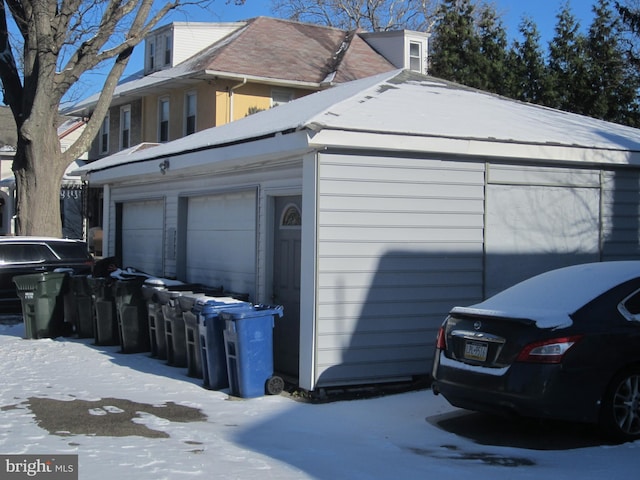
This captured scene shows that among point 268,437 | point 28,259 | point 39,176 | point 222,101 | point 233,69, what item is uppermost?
point 233,69

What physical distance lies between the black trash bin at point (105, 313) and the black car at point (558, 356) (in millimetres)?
6692

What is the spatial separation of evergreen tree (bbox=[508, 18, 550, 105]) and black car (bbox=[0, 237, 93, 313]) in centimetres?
1790

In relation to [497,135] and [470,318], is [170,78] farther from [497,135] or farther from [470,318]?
[470,318]

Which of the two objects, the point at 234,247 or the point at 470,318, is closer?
the point at 470,318

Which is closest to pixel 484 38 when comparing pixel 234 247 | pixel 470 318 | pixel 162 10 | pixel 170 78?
pixel 170 78

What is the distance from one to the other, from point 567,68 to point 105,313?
71.1ft

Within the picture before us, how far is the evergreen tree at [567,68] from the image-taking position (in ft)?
92.3

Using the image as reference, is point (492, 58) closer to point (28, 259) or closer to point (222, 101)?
point (222, 101)

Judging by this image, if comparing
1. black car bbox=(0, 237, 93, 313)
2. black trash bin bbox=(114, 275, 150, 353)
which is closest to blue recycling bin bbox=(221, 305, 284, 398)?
black trash bin bbox=(114, 275, 150, 353)

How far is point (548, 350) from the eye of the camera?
663cm

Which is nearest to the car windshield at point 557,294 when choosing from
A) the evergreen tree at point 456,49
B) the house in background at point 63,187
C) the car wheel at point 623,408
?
the car wheel at point 623,408

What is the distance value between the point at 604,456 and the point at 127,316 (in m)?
7.42

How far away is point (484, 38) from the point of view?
30.1 meters
